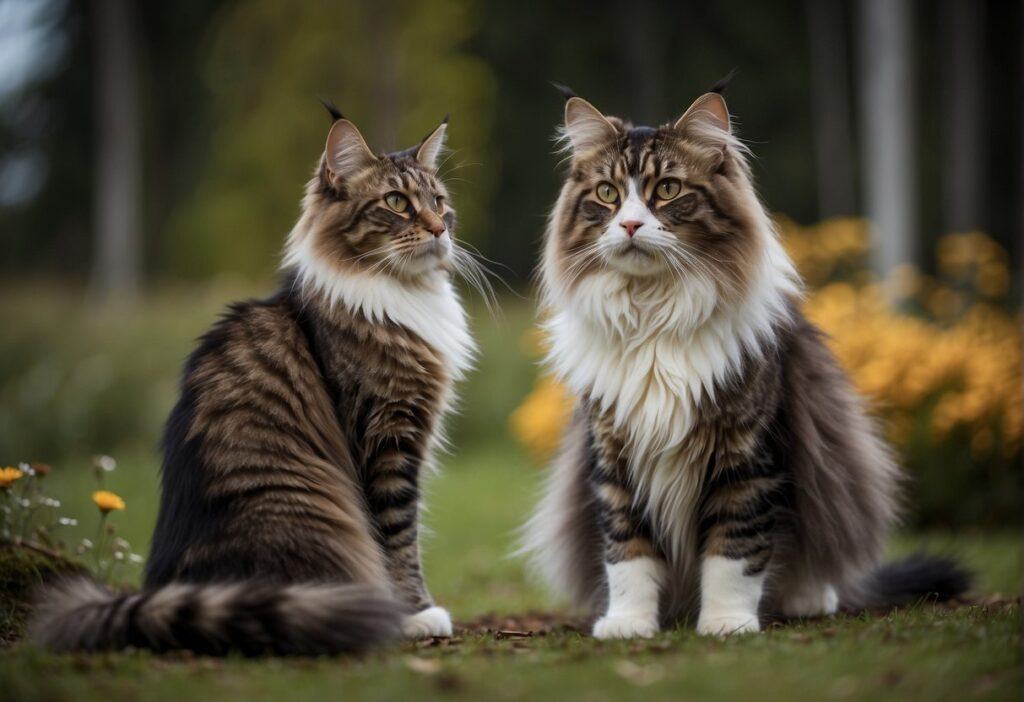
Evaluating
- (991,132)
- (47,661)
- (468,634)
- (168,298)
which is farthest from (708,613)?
(991,132)

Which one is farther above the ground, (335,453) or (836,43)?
(836,43)

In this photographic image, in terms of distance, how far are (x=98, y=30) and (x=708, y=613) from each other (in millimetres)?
17400

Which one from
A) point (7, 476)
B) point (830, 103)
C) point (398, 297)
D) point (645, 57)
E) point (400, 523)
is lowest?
point (400, 523)

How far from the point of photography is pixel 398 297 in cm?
368

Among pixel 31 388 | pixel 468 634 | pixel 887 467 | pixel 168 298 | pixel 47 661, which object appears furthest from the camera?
pixel 168 298

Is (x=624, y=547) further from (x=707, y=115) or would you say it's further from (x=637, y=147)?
(x=707, y=115)

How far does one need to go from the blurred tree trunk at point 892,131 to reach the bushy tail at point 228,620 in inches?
372

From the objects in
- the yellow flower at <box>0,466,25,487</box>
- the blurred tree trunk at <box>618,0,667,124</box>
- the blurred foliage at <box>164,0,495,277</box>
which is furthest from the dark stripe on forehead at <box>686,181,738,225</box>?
the blurred tree trunk at <box>618,0,667,124</box>

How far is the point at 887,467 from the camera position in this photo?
13.2 feet

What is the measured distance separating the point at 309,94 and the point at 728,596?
16096 mm

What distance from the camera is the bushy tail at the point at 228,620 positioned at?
9.05ft

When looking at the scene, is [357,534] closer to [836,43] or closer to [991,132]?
[836,43]

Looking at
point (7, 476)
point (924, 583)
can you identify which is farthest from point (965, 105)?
point (7, 476)

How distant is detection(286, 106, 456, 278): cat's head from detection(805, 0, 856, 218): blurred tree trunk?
688 inches
